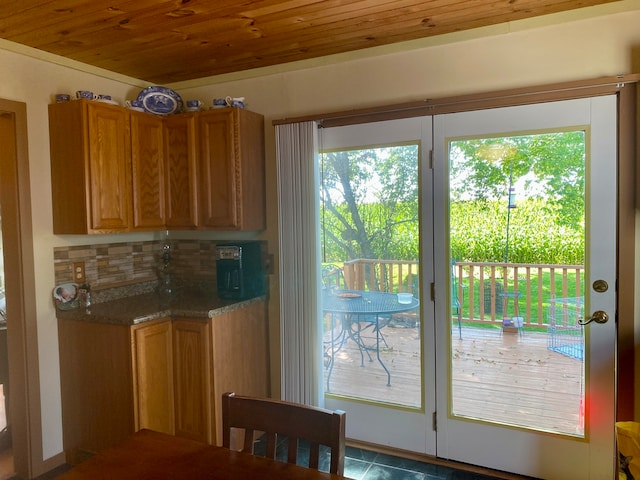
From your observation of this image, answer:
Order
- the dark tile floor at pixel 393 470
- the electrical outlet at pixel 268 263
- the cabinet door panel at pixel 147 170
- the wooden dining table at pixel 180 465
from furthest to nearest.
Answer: the electrical outlet at pixel 268 263 → the cabinet door panel at pixel 147 170 → the dark tile floor at pixel 393 470 → the wooden dining table at pixel 180 465

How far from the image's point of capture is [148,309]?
2.62 metres

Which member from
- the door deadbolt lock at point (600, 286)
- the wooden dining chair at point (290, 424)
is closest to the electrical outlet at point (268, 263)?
the wooden dining chair at point (290, 424)

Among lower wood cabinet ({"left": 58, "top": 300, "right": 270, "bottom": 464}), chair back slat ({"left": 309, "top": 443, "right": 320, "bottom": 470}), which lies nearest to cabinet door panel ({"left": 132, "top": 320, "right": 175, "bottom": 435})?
lower wood cabinet ({"left": 58, "top": 300, "right": 270, "bottom": 464})

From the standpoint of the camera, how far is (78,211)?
2555 mm

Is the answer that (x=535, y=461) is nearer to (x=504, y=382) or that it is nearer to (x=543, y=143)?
(x=504, y=382)

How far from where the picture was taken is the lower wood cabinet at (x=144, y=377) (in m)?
2.47

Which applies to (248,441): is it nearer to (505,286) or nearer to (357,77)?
(505,286)

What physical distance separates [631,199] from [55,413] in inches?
130

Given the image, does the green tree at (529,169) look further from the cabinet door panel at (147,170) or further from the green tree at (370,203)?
the cabinet door panel at (147,170)

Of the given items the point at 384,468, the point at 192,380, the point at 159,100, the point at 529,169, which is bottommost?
the point at 384,468

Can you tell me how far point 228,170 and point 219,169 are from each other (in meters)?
0.08

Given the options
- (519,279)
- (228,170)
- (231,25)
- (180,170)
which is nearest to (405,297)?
(519,279)

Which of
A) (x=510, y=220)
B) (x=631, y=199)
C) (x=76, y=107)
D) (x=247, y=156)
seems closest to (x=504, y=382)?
(x=510, y=220)

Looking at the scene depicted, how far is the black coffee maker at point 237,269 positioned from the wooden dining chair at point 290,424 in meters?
1.46
